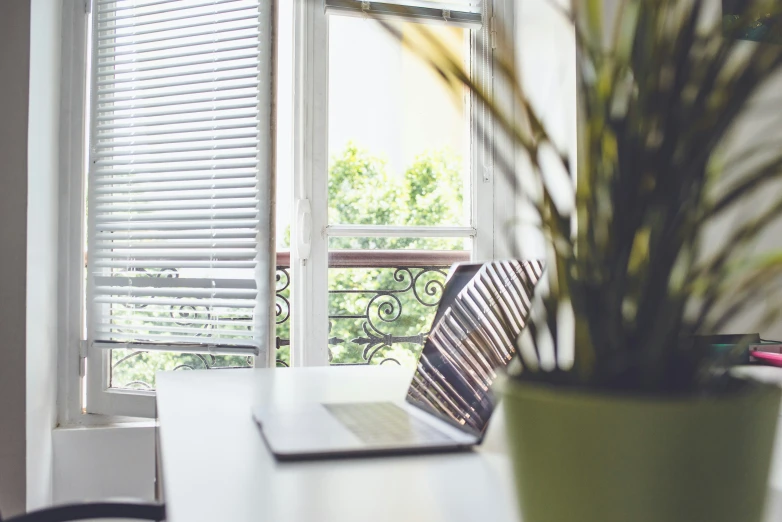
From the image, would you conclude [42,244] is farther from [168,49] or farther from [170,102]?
[168,49]

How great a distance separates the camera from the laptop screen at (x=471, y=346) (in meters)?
0.89

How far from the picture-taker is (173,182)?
A: 2330 millimetres

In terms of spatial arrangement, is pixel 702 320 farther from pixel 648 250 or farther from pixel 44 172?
pixel 44 172

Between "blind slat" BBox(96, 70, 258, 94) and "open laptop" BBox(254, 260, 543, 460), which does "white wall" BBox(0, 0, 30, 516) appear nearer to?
"blind slat" BBox(96, 70, 258, 94)

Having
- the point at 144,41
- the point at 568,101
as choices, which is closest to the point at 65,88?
the point at 144,41

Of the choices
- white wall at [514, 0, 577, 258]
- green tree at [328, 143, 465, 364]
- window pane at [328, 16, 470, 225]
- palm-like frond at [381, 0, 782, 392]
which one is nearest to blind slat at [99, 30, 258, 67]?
window pane at [328, 16, 470, 225]

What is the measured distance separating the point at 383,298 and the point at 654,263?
7.38ft

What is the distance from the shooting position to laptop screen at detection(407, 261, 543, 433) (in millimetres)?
893

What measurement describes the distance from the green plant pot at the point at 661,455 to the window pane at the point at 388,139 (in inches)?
85.3

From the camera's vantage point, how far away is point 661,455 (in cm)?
37

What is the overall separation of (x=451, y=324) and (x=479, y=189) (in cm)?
163

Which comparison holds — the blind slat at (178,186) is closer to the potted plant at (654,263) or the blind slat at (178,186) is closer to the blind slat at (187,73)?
the blind slat at (187,73)

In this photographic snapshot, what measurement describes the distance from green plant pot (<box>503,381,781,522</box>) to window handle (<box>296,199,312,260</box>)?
2.08 metres

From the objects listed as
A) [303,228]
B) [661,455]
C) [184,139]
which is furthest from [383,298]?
[661,455]
